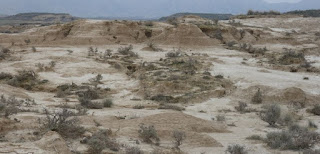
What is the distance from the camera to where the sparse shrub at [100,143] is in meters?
6.58

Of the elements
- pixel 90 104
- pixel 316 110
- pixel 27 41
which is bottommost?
pixel 316 110

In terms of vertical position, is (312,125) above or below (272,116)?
below

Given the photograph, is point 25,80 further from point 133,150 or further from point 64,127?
point 133,150

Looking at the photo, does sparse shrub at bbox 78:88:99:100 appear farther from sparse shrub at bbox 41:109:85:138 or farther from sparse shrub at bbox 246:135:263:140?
sparse shrub at bbox 246:135:263:140

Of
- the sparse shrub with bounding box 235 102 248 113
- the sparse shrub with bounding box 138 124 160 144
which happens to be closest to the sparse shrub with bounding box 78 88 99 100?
the sparse shrub with bounding box 235 102 248 113

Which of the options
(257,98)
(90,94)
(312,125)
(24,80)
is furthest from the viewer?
(24,80)

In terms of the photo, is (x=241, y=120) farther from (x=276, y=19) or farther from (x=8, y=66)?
(x=276, y=19)

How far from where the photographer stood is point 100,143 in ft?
21.8

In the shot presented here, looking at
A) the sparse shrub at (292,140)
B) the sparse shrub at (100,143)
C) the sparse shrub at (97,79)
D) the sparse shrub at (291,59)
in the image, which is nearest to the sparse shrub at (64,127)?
the sparse shrub at (100,143)

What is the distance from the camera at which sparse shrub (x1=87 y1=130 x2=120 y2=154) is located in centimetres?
658

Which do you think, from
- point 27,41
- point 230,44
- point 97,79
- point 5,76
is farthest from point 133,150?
point 27,41

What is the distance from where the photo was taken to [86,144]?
6945 mm

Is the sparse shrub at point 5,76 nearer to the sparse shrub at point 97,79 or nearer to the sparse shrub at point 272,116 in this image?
the sparse shrub at point 97,79

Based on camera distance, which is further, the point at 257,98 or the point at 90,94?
the point at 90,94
